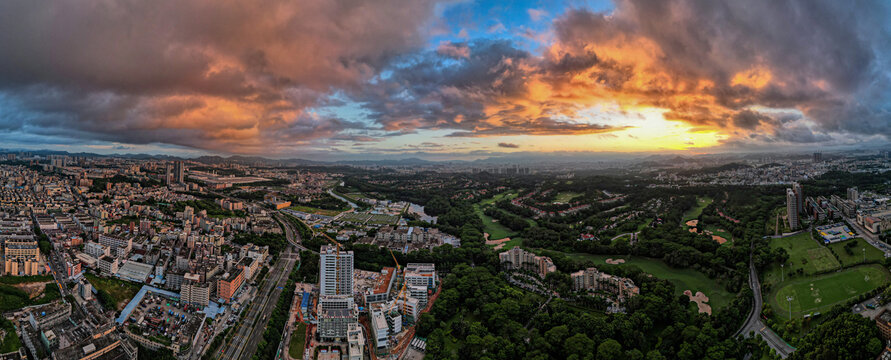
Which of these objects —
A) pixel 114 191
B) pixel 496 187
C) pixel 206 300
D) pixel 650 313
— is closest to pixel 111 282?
pixel 206 300

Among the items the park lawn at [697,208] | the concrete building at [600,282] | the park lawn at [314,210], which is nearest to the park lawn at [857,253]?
the concrete building at [600,282]

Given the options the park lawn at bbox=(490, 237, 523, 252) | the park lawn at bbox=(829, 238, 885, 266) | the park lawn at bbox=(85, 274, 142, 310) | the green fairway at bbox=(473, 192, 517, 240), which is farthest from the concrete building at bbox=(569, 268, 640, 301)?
the park lawn at bbox=(85, 274, 142, 310)

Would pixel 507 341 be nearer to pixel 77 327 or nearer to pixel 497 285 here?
pixel 497 285

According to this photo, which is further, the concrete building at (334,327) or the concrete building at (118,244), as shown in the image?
the concrete building at (118,244)

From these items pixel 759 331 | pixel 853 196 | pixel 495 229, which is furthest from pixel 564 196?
pixel 759 331

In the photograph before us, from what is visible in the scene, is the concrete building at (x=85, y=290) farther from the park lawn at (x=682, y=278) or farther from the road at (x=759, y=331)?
the road at (x=759, y=331)

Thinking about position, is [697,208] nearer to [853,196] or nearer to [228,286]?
[853,196]
